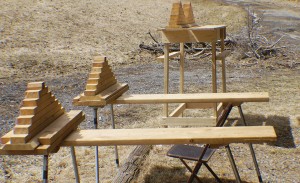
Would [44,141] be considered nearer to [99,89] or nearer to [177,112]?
[99,89]

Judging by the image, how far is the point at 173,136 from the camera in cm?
298

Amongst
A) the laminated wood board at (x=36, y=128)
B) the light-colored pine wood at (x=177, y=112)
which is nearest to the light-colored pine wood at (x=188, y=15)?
the light-colored pine wood at (x=177, y=112)

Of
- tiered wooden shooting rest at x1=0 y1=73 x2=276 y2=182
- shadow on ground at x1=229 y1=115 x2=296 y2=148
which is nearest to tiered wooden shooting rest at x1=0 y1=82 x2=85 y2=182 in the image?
tiered wooden shooting rest at x1=0 y1=73 x2=276 y2=182

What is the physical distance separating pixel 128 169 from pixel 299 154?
7.27ft

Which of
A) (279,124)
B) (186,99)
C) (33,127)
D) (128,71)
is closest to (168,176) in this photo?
(186,99)

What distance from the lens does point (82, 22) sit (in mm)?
15641

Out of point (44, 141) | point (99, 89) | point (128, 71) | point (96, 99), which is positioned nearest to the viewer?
point (44, 141)

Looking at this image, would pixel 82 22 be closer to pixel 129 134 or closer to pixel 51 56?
pixel 51 56

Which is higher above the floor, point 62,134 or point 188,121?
point 62,134

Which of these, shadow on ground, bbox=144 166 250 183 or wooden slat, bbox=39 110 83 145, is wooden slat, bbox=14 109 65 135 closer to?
wooden slat, bbox=39 110 83 145

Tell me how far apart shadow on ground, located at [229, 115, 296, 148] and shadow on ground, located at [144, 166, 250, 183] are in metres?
1.39

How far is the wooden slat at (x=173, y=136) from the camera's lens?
116 inches

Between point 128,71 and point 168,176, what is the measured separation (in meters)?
6.28

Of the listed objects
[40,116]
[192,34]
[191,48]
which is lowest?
[191,48]
